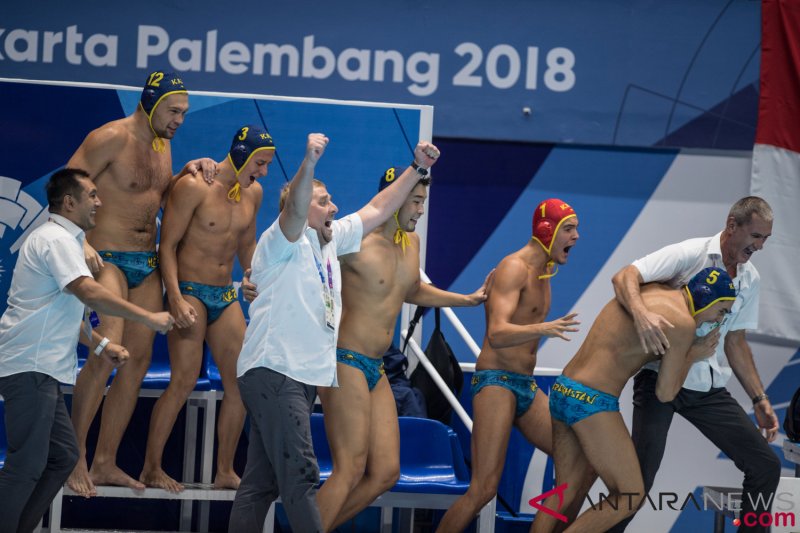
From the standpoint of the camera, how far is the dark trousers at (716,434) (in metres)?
5.04

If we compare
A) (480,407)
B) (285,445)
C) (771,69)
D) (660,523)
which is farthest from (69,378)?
(771,69)

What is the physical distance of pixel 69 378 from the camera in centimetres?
466

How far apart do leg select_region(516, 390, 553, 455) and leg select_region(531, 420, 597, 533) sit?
0.44 metres

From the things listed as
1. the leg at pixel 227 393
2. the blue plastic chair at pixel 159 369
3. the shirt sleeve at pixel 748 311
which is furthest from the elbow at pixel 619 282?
the blue plastic chair at pixel 159 369

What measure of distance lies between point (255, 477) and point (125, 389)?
1.39 metres

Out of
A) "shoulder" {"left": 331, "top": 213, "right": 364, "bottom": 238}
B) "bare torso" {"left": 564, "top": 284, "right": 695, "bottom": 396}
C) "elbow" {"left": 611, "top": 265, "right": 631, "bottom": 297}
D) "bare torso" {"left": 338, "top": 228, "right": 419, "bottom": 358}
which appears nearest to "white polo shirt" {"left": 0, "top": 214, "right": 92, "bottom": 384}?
"shoulder" {"left": 331, "top": 213, "right": 364, "bottom": 238}

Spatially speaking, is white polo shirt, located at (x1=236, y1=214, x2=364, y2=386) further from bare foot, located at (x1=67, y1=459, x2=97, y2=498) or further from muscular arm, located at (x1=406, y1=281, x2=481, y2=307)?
bare foot, located at (x1=67, y1=459, x2=97, y2=498)

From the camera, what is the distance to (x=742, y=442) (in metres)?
5.09

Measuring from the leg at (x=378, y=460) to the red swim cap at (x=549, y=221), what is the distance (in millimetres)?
1280

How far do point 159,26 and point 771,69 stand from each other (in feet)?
14.6

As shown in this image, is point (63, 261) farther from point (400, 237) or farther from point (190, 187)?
point (400, 237)

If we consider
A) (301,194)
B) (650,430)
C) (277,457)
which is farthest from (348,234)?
(650,430)

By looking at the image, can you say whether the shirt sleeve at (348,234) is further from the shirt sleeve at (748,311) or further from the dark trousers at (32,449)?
the shirt sleeve at (748,311)

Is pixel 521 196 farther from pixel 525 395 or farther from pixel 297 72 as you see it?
pixel 525 395
